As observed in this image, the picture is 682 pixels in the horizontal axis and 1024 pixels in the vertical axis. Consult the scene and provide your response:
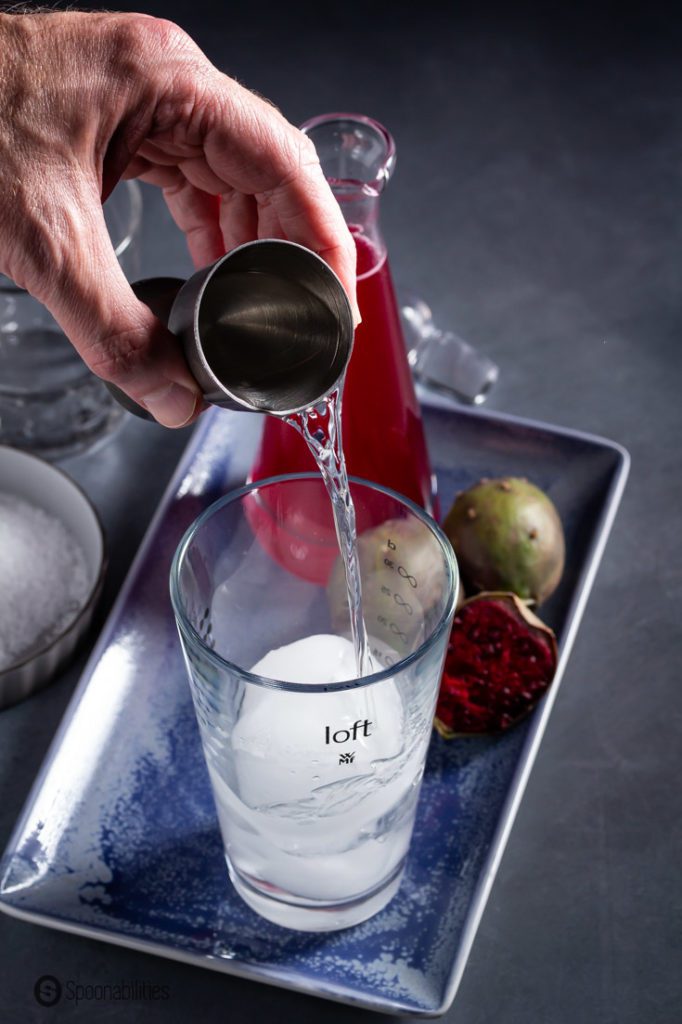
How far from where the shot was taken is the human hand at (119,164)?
0.57 meters

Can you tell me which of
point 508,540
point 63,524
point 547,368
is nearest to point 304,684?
point 508,540

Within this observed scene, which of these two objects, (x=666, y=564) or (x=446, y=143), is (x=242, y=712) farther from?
(x=446, y=143)

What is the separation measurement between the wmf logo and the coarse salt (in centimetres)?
20

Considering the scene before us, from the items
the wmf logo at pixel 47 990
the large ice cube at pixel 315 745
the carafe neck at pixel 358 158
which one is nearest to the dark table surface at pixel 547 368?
the wmf logo at pixel 47 990

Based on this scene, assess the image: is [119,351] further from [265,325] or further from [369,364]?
[369,364]

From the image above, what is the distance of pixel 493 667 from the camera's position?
2.50 feet

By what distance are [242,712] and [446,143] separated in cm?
80

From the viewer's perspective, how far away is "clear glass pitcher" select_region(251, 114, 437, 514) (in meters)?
0.77

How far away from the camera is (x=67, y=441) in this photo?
38.3 inches

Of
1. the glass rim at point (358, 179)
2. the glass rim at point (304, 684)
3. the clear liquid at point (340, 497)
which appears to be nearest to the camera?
the glass rim at point (304, 684)

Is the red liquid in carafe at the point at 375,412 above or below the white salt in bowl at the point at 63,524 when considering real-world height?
above

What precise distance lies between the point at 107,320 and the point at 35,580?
1.05 feet

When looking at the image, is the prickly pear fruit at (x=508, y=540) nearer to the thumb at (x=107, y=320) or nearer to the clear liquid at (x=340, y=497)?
the clear liquid at (x=340, y=497)

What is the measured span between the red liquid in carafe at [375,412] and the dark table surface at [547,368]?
154 mm
